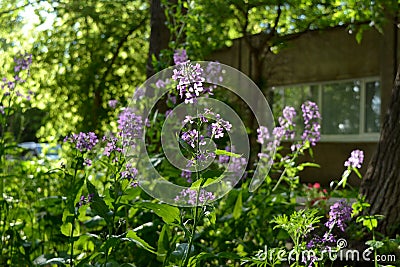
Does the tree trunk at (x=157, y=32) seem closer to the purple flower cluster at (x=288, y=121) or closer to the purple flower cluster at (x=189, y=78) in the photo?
the purple flower cluster at (x=288, y=121)

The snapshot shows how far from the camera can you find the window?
10.7 m

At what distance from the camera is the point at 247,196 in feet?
10.7

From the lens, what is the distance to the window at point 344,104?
1070cm

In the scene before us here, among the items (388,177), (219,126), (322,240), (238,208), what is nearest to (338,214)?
(322,240)

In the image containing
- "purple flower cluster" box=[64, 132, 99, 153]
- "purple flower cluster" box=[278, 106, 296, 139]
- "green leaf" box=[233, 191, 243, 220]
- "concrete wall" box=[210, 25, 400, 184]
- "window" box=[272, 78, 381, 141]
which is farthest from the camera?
"window" box=[272, 78, 381, 141]

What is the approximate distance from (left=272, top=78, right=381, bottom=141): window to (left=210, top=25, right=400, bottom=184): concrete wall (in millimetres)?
181

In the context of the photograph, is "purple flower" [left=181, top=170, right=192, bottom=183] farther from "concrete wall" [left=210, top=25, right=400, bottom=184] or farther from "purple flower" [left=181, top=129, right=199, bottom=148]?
"concrete wall" [left=210, top=25, right=400, bottom=184]

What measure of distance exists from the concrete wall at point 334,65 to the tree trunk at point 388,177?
21.3ft

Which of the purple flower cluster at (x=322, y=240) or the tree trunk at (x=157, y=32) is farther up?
the tree trunk at (x=157, y=32)

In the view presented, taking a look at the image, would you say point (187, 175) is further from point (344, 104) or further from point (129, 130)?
point (344, 104)

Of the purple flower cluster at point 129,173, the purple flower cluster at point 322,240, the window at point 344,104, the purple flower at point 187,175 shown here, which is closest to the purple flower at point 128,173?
the purple flower cluster at point 129,173

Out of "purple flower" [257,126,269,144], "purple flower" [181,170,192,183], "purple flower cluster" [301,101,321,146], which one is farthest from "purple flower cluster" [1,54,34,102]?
"purple flower cluster" [301,101,321,146]

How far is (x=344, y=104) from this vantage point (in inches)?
443

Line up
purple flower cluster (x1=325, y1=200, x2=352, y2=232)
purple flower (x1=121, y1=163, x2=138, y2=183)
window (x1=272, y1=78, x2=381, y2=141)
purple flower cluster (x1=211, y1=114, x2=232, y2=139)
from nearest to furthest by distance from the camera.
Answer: purple flower cluster (x1=211, y1=114, x2=232, y2=139) < purple flower (x1=121, y1=163, x2=138, y2=183) < purple flower cluster (x1=325, y1=200, x2=352, y2=232) < window (x1=272, y1=78, x2=381, y2=141)
